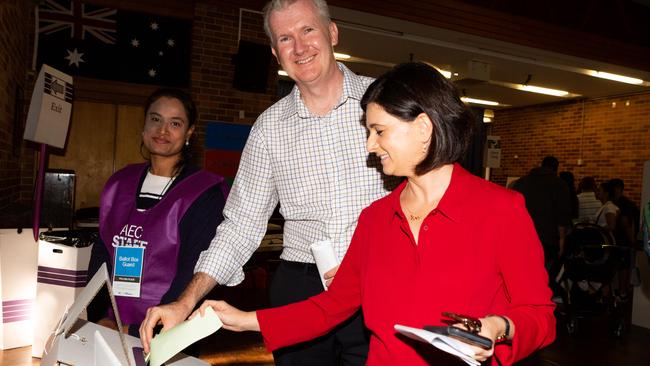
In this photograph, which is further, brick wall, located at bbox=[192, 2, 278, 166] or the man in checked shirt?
brick wall, located at bbox=[192, 2, 278, 166]

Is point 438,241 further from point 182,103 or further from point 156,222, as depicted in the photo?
point 182,103

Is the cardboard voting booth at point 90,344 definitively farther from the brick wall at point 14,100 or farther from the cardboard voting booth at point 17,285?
the brick wall at point 14,100

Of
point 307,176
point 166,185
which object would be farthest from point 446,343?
point 166,185

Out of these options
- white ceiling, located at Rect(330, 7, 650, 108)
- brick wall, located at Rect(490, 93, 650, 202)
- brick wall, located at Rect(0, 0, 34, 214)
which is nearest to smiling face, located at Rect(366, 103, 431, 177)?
brick wall, located at Rect(0, 0, 34, 214)

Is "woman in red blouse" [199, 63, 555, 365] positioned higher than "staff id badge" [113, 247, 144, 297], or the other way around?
"woman in red blouse" [199, 63, 555, 365]

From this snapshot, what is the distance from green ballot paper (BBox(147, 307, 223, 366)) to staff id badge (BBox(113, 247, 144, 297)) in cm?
81

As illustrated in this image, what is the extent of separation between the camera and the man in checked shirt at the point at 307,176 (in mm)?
1658

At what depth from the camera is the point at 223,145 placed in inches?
235

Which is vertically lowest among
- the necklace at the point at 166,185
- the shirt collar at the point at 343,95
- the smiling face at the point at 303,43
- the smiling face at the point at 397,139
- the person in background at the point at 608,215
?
the person in background at the point at 608,215

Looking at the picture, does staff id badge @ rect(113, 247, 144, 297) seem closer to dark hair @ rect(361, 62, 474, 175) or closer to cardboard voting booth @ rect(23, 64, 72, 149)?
dark hair @ rect(361, 62, 474, 175)

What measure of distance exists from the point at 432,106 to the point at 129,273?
1.32 metres

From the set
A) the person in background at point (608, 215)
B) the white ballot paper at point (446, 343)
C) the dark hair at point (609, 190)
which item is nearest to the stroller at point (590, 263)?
the person in background at point (608, 215)

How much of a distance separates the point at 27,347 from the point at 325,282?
3208 millimetres

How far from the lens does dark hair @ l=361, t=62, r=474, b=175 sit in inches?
45.7
